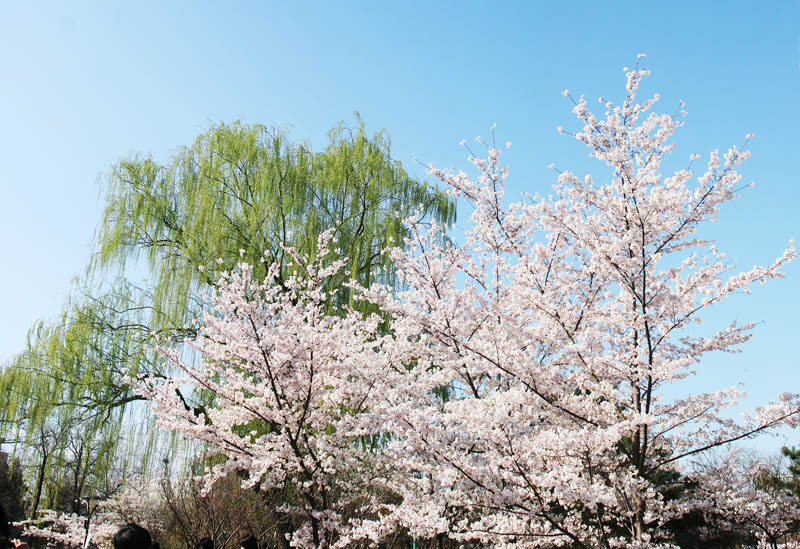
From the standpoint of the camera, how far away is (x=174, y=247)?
28.2 feet

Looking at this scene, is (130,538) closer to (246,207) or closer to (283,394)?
(283,394)

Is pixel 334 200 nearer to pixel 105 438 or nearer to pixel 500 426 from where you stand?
pixel 105 438

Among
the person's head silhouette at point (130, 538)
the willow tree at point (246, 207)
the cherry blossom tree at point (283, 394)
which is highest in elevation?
the willow tree at point (246, 207)

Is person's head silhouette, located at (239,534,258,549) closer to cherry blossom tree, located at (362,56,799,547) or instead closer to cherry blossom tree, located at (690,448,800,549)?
cherry blossom tree, located at (362,56,799,547)

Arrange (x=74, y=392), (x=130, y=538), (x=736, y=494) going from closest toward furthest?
1. (x=130, y=538)
2. (x=736, y=494)
3. (x=74, y=392)

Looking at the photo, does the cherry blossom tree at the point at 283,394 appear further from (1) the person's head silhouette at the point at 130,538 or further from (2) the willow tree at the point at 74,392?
(2) the willow tree at the point at 74,392

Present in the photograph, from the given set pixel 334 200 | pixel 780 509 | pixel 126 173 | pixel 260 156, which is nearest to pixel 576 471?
pixel 780 509

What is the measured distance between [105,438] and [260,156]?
489cm

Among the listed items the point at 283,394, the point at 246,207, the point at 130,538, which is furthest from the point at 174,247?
the point at 130,538

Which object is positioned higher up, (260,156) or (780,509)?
(260,156)

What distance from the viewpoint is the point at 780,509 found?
5.77m

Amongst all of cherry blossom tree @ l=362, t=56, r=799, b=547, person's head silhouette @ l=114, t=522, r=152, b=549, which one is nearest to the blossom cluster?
cherry blossom tree @ l=362, t=56, r=799, b=547

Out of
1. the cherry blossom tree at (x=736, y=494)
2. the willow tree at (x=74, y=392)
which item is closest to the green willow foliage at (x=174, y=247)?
the willow tree at (x=74, y=392)

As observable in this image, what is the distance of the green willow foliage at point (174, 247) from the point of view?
788cm
